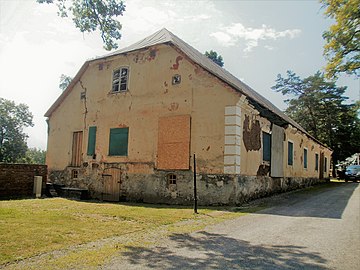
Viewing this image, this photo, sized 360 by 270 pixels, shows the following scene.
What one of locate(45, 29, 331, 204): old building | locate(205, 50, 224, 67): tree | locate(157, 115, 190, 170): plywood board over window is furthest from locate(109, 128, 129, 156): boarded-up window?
locate(205, 50, 224, 67): tree

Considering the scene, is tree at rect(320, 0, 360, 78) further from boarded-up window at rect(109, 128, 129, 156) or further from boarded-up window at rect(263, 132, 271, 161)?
boarded-up window at rect(109, 128, 129, 156)

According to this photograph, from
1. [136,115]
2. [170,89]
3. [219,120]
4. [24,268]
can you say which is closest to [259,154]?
[219,120]

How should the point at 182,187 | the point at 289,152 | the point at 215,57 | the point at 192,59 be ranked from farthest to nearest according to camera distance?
the point at 215,57 → the point at 289,152 → the point at 192,59 → the point at 182,187

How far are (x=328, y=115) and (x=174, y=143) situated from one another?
29.8 metres

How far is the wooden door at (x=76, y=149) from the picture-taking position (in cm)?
1636

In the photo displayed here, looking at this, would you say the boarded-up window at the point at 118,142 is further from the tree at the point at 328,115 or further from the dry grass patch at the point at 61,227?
the tree at the point at 328,115

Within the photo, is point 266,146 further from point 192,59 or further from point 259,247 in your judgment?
point 259,247

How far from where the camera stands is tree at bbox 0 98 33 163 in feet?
155

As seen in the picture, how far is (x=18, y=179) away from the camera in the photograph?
46.4 feet

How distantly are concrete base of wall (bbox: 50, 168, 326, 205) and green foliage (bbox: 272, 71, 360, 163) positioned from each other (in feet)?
79.6

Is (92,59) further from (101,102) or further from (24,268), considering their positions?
(24,268)

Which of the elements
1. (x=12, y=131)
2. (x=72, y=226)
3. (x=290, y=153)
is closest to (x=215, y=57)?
Answer: (x=290, y=153)

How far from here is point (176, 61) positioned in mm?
13320

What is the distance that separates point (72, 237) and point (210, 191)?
21.6ft
